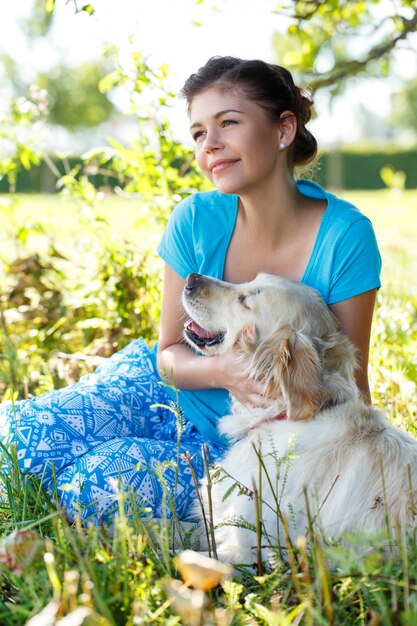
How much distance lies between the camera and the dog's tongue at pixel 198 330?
289 cm

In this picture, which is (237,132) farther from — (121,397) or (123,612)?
(123,612)

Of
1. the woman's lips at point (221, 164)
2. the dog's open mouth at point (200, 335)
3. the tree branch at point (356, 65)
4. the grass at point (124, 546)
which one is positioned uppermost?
the tree branch at point (356, 65)

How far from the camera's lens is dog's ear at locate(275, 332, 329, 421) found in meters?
2.31

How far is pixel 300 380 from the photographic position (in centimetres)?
232

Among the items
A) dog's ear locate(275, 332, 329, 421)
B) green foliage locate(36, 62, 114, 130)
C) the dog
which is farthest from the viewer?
green foliage locate(36, 62, 114, 130)

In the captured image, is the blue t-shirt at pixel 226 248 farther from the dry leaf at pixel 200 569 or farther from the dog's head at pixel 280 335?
the dry leaf at pixel 200 569

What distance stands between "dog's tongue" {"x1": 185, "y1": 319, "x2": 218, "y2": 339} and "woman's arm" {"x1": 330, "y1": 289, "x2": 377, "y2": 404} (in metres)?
0.51

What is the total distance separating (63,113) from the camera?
4456cm

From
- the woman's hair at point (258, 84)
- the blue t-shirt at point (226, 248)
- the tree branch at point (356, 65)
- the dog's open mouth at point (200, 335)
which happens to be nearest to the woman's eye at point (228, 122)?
the woman's hair at point (258, 84)

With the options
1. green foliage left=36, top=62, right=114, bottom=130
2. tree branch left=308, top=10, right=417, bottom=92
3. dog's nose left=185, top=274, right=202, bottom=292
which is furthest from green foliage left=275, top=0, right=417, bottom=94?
green foliage left=36, top=62, right=114, bottom=130

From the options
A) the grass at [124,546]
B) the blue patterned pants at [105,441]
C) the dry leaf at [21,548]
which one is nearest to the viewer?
the grass at [124,546]

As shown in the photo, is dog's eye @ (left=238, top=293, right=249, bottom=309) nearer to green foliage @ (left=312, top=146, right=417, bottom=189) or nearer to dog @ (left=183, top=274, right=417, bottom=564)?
dog @ (left=183, top=274, right=417, bottom=564)

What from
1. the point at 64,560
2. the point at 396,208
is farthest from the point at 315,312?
the point at 396,208

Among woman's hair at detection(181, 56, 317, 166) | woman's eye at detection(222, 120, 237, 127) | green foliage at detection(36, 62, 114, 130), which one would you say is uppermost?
green foliage at detection(36, 62, 114, 130)
